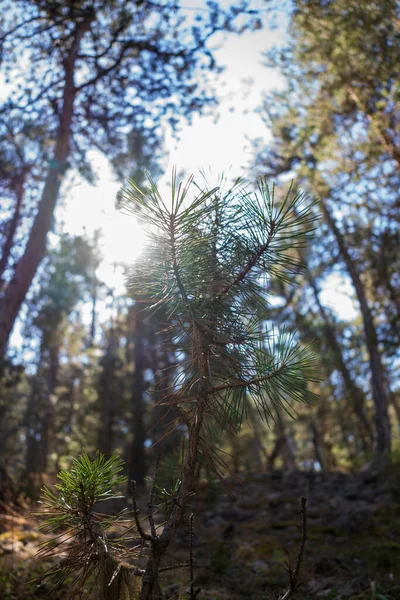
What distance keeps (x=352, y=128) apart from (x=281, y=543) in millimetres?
8451

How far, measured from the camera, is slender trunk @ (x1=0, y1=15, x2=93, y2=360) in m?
6.47

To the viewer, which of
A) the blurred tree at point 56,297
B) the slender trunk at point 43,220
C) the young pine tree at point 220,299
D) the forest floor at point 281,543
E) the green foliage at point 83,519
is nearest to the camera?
the green foliage at point 83,519

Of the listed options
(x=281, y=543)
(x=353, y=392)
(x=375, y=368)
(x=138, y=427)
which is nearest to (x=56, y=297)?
(x=138, y=427)

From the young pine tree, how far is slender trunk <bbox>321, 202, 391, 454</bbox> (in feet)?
25.8

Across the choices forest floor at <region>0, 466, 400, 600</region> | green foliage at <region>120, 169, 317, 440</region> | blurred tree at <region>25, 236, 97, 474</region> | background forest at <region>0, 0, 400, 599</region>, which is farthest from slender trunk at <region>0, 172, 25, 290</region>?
green foliage at <region>120, 169, 317, 440</region>

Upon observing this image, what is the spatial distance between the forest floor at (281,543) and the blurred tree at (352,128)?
140 inches

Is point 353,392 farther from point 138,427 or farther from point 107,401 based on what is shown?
point 107,401

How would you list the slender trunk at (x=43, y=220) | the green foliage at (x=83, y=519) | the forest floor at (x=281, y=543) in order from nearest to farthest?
the green foliage at (x=83, y=519) < the forest floor at (x=281, y=543) < the slender trunk at (x=43, y=220)

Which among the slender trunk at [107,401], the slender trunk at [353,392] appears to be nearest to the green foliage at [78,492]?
the slender trunk at [353,392]

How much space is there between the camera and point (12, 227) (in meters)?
11.5

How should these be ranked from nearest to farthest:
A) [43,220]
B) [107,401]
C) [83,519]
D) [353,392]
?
1. [83,519]
2. [43,220]
3. [353,392]
4. [107,401]

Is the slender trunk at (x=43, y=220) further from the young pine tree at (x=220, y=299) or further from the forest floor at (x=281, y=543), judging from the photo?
the young pine tree at (x=220, y=299)

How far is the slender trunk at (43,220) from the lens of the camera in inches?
255

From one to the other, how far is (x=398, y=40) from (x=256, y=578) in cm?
828
